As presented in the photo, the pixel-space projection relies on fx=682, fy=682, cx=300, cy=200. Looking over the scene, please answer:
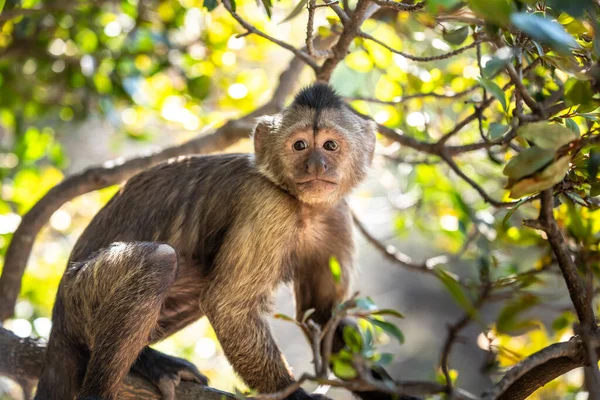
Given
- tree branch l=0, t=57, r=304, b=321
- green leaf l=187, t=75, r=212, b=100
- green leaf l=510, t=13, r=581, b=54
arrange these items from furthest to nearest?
green leaf l=187, t=75, r=212, b=100
tree branch l=0, t=57, r=304, b=321
green leaf l=510, t=13, r=581, b=54

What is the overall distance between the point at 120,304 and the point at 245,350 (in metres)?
0.94

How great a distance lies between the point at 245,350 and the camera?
15.7 feet

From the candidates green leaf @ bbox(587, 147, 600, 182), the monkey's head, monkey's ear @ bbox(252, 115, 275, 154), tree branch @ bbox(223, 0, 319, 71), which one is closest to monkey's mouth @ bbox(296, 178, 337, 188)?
the monkey's head

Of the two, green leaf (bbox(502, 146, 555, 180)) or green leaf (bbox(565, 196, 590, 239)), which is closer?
green leaf (bbox(502, 146, 555, 180))

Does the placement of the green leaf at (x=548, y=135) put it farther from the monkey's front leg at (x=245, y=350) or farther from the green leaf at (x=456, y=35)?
the monkey's front leg at (x=245, y=350)

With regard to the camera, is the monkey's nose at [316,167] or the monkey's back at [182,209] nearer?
the monkey's nose at [316,167]

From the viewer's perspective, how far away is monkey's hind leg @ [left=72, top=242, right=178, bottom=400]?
430 cm

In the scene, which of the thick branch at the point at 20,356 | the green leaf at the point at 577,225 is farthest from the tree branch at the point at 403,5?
the thick branch at the point at 20,356

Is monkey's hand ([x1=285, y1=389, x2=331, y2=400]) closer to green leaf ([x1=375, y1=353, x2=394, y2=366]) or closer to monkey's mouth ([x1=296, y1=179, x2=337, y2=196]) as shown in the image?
green leaf ([x1=375, y1=353, x2=394, y2=366])

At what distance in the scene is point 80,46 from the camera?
7629 millimetres

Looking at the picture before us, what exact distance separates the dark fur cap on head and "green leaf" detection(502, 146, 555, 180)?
7.83 ft

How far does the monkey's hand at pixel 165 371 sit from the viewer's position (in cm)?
448

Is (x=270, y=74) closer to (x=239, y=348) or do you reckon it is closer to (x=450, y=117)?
(x=450, y=117)

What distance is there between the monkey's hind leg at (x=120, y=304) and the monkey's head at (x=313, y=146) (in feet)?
3.40
